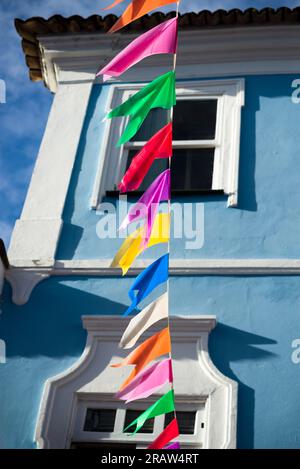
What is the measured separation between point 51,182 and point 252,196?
175cm

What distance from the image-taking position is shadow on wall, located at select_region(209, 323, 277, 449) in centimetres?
470

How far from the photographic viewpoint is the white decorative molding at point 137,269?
17.8 feet

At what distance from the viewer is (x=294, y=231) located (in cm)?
566

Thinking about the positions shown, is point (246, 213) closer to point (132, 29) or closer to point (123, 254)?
point (123, 254)

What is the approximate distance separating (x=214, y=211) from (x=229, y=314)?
1008mm

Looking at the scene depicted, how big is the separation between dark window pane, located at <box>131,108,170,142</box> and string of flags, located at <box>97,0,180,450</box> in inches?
72.6

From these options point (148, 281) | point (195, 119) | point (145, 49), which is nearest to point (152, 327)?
point (148, 281)

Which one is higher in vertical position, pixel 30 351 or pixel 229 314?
pixel 229 314

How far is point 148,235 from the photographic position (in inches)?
181

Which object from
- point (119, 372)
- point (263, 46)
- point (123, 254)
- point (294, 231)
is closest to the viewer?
point (123, 254)

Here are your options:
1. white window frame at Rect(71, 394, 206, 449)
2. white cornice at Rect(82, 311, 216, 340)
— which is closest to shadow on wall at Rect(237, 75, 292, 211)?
white cornice at Rect(82, 311, 216, 340)

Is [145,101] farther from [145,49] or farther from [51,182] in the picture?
[51,182]

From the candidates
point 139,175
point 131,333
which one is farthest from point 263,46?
point 131,333

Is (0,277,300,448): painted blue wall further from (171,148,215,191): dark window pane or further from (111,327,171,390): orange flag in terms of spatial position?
(171,148,215,191): dark window pane
